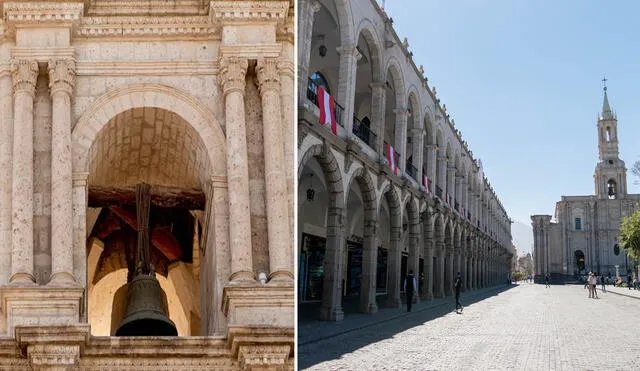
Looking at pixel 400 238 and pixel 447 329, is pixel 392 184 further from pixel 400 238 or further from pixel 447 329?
pixel 447 329

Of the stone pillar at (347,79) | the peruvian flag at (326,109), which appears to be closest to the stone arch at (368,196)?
the stone pillar at (347,79)

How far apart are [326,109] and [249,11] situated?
9558mm

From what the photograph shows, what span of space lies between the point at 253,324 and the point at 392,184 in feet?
62.3

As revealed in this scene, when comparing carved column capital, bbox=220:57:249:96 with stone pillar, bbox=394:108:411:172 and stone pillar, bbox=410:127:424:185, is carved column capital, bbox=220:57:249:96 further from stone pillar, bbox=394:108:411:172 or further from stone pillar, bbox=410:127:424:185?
stone pillar, bbox=410:127:424:185

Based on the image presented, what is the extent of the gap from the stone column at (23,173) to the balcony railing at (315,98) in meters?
10.6

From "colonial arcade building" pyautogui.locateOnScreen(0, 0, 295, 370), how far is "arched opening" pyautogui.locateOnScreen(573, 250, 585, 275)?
107 m

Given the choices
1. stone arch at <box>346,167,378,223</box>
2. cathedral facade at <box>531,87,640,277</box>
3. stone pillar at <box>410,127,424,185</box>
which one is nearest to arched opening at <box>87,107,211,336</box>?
stone arch at <box>346,167,378,223</box>

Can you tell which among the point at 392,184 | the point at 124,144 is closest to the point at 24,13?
the point at 124,144

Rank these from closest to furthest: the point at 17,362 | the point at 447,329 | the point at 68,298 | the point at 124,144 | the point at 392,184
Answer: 1. the point at 17,362
2. the point at 68,298
3. the point at 124,144
4. the point at 447,329
5. the point at 392,184

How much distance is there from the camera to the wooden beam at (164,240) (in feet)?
51.8

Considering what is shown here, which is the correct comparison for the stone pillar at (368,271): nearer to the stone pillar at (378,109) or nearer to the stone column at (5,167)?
the stone pillar at (378,109)

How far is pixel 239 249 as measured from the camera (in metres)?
11.1

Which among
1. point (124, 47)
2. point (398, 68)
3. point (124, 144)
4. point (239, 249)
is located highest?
point (398, 68)

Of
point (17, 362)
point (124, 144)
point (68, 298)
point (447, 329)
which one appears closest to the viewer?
point (17, 362)
